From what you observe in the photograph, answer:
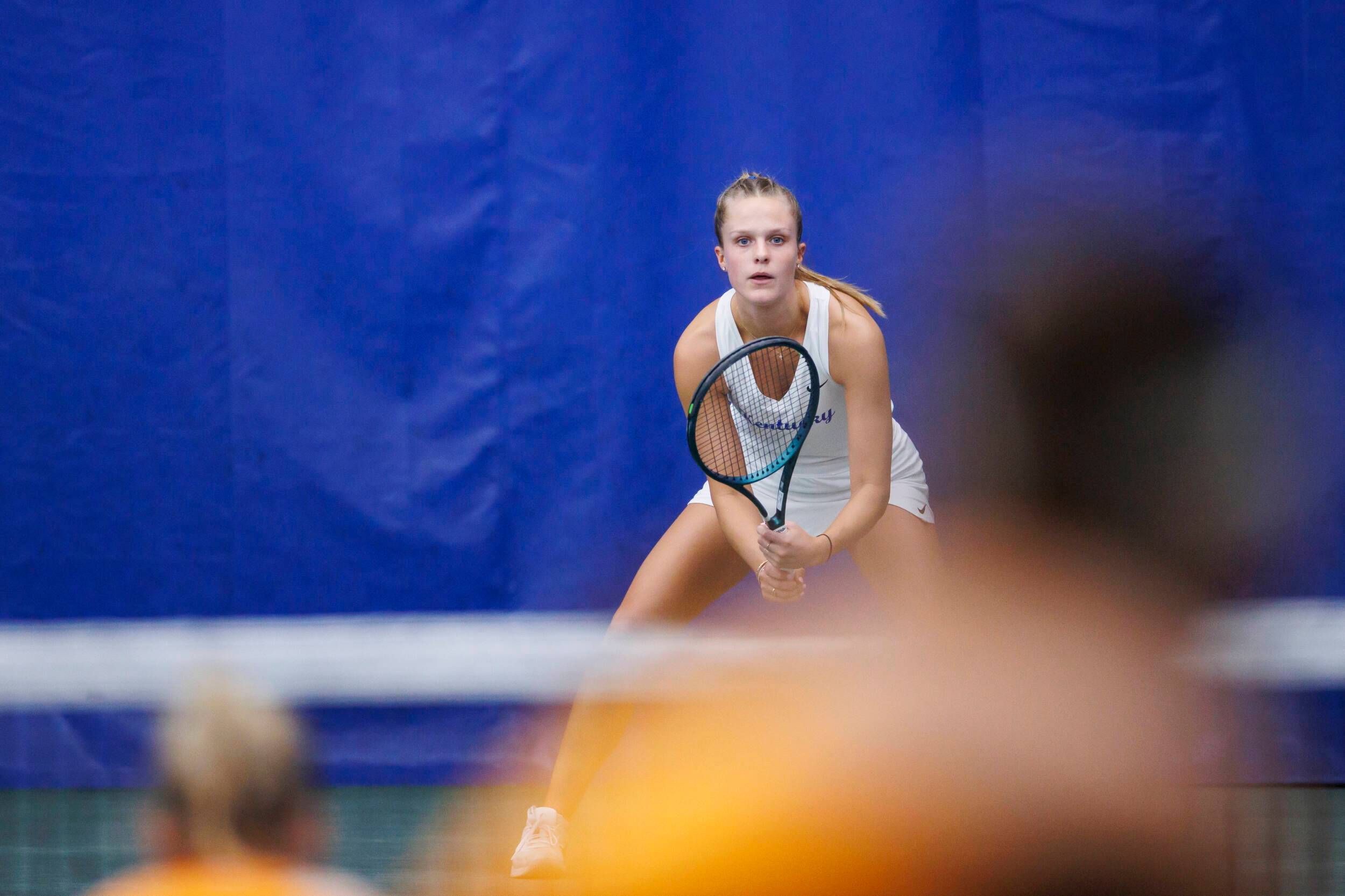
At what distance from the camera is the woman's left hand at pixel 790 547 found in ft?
6.17

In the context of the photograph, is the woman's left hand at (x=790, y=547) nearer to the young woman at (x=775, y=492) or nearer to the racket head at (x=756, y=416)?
the young woman at (x=775, y=492)

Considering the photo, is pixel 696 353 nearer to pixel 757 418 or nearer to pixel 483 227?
pixel 757 418

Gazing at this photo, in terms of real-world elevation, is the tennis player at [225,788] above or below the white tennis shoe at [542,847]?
above

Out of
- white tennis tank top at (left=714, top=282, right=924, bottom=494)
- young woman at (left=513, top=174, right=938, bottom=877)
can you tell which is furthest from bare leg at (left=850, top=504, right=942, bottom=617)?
white tennis tank top at (left=714, top=282, right=924, bottom=494)

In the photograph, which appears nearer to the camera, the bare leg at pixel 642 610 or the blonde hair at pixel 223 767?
the blonde hair at pixel 223 767

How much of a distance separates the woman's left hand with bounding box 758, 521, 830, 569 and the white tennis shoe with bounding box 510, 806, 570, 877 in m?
0.71

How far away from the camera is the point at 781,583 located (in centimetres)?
195

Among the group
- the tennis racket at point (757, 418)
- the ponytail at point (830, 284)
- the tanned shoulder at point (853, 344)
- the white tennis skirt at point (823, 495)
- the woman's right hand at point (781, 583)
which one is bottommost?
the woman's right hand at point (781, 583)

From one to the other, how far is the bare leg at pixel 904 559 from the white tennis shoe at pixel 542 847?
2.59 ft

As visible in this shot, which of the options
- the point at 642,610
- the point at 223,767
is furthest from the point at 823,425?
the point at 223,767

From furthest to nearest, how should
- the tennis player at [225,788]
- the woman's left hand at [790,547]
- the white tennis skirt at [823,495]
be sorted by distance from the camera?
the white tennis skirt at [823,495] < the woman's left hand at [790,547] < the tennis player at [225,788]

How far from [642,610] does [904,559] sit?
53cm

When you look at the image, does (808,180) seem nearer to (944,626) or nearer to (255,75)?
(944,626)

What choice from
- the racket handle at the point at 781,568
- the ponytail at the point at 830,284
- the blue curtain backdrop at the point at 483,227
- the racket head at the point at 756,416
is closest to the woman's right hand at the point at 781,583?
the racket handle at the point at 781,568
